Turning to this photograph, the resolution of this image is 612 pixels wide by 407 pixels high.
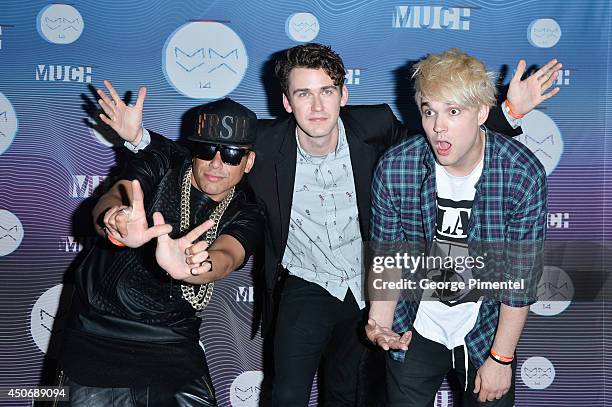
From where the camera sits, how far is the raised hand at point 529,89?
2969 mm

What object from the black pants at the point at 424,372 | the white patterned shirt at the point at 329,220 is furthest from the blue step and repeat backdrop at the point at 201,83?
the black pants at the point at 424,372

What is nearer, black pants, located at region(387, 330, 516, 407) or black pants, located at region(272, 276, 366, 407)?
black pants, located at region(387, 330, 516, 407)

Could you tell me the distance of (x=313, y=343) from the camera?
3.17 meters

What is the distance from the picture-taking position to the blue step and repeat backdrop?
3723 millimetres

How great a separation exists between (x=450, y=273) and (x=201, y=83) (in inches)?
69.5

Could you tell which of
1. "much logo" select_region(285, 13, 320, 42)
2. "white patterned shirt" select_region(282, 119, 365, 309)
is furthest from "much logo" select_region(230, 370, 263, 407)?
"much logo" select_region(285, 13, 320, 42)

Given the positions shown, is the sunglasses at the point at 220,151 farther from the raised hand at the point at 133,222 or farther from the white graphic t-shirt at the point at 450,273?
the white graphic t-shirt at the point at 450,273

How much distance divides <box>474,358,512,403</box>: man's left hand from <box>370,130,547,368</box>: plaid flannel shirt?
0.16ft

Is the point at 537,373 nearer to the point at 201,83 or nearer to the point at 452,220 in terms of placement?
the point at 452,220

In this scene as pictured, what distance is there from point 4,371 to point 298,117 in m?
2.26

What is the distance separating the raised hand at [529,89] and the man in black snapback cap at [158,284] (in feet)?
3.79

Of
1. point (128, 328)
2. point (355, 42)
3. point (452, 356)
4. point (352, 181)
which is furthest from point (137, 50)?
point (452, 356)

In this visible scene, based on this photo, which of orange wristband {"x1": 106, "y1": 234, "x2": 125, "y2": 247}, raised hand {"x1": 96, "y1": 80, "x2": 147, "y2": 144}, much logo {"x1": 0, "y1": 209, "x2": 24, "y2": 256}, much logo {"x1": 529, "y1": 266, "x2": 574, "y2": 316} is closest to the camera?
orange wristband {"x1": 106, "y1": 234, "x2": 125, "y2": 247}

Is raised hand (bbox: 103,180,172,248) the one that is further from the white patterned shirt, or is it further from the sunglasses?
the white patterned shirt
